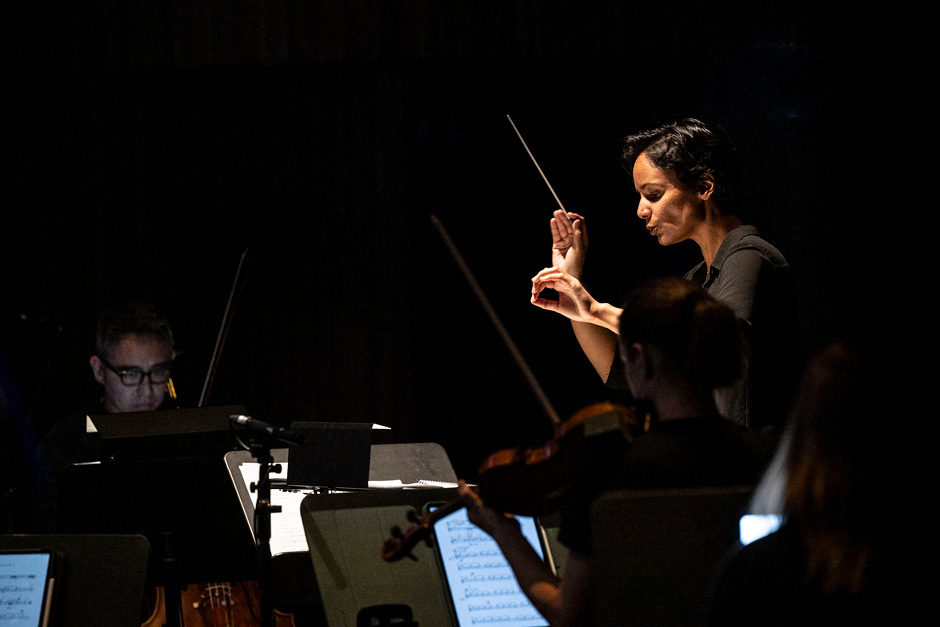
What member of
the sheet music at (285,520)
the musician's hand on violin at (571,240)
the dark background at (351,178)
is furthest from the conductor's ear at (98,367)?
the musician's hand on violin at (571,240)

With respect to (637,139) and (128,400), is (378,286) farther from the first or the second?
(637,139)

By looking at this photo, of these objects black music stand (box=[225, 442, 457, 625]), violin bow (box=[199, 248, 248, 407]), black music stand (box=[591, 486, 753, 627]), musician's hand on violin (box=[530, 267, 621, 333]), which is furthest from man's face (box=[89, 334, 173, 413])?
black music stand (box=[591, 486, 753, 627])

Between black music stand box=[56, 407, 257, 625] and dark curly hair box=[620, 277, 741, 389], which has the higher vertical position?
dark curly hair box=[620, 277, 741, 389]

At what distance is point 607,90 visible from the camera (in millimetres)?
3631

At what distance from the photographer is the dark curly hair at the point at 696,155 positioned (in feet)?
7.13

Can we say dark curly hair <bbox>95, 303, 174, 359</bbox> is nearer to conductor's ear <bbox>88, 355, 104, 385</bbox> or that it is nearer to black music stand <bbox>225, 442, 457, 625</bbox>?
conductor's ear <bbox>88, 355, 104, 385</bbox>

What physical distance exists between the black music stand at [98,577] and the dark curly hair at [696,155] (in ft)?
4.50

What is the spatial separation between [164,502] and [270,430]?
0.35 metres

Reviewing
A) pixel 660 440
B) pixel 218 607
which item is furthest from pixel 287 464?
pixel 660 440

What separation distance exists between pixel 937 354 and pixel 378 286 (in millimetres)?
2032

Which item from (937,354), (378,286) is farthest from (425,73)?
(937,354)

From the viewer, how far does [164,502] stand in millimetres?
1998

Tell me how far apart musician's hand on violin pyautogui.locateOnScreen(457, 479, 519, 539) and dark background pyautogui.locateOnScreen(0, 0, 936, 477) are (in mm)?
2147

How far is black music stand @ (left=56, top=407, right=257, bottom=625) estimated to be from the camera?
6.48ft
